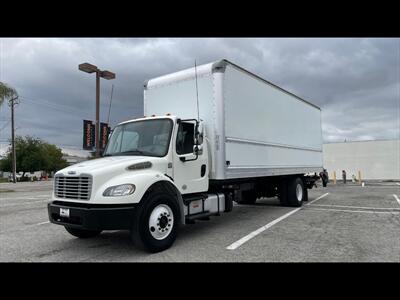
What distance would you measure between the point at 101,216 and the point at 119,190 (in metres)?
0.50

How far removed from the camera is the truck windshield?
661cm

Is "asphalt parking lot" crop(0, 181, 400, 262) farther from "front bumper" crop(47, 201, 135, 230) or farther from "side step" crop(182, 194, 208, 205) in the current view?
"side step" crop(182, 194, 208, 205)

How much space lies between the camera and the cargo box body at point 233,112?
7.61 meters

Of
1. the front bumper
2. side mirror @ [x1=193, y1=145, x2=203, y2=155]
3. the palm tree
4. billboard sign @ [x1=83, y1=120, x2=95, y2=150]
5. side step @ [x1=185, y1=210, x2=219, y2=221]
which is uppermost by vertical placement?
the palm tree

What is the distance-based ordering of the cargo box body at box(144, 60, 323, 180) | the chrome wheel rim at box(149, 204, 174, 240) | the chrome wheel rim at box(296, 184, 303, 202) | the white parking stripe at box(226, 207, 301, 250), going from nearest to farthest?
the chrome wheel rim at box(149, 204, 174, 240), the white parking stripe at box(226, 207, 301, 250), the cargo box body at box(144, 60, 323, 180), the chrome wheel rim at box(296, 184, 303, 202)

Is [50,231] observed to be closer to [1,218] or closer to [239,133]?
[1,218]

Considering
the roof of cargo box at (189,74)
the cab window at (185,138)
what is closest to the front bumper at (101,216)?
the cab window at (185,138)

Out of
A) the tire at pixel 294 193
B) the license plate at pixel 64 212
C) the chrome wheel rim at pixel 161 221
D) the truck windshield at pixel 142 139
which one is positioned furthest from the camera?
the tire at pixel 294 193

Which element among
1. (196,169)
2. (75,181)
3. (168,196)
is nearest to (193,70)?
(196,169)

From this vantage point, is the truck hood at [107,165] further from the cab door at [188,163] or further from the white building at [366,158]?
the white building at [366,158]

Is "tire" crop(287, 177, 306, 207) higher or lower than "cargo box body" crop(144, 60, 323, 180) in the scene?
lower

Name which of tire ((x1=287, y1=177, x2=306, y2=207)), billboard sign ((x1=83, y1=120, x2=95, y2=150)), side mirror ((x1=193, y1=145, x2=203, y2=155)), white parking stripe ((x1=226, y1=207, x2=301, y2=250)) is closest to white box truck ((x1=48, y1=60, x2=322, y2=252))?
side mirror ((x1=193, y1=145, x2=203, y2=155))

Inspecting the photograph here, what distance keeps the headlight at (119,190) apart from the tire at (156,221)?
0.33 meters

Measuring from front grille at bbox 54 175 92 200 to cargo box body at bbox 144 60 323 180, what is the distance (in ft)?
9.95
